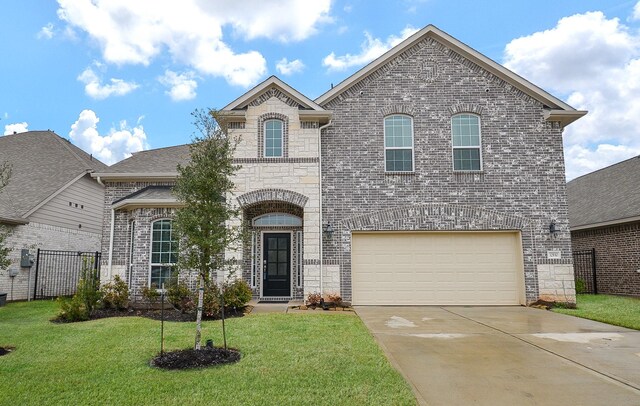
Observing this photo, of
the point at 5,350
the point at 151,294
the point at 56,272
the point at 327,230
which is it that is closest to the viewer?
Result: the point at 5,350

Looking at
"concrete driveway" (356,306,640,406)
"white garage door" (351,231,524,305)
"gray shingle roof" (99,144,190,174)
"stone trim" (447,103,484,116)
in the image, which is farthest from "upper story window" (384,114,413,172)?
"gray shingle roof" (99,144,190,174)

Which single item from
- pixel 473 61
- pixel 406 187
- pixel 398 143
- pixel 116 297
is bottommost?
pixel 116 297

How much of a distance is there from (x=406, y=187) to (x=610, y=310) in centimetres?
643

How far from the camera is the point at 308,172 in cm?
1308

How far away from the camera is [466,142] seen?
13461mm

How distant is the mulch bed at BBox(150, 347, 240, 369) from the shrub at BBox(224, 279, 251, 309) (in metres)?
3.96

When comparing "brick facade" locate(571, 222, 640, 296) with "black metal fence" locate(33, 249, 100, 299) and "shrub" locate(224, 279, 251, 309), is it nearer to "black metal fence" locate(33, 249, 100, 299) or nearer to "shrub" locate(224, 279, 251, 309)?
"shrub" locate(224, 279, 251, 309)

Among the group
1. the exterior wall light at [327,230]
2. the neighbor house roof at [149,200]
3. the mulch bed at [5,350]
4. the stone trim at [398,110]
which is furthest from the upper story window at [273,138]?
the mulch bed at [5,350]

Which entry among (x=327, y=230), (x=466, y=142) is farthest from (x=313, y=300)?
(x=466, y=142)

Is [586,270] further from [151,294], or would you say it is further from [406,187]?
[151,294]

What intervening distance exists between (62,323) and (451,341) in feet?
28.1

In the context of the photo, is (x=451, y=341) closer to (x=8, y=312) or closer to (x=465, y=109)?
(x=465, y=109)

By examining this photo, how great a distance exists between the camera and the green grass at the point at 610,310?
9.97 metres

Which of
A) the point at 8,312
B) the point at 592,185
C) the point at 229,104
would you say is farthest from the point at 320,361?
the point at 592,185
